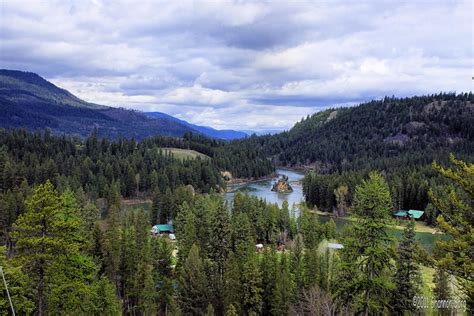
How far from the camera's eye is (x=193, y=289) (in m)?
46.9

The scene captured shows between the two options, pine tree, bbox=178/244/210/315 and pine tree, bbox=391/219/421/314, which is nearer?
pine tree, bbox=391/219/421/314

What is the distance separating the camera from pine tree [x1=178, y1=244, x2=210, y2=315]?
4681 centimetres

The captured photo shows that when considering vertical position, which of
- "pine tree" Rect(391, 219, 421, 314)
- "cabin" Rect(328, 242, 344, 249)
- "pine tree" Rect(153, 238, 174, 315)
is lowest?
"cabin" Rect(328, 242, 344, 249)

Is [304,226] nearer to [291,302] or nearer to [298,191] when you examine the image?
[291,302]

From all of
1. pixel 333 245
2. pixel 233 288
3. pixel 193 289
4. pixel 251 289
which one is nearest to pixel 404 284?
pixel 251 289

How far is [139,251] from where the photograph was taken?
54.3 metres

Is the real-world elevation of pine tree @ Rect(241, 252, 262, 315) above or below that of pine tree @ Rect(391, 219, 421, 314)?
below

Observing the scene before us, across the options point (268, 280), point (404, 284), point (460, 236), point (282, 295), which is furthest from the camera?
point (268, 280)

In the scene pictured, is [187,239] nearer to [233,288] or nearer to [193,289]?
[193,289]

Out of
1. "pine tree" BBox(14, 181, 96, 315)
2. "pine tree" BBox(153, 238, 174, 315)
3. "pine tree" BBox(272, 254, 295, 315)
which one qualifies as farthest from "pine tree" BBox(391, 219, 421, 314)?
"pine tree" BBox(14, 181, 96, 315)

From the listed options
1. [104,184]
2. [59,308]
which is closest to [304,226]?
[59,308]

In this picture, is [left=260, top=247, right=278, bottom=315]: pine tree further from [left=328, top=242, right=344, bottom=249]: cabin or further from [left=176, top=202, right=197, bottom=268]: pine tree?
[left=328, top=242, right=344, bottom=249]: cabin

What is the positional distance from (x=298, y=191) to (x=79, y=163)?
84262mm

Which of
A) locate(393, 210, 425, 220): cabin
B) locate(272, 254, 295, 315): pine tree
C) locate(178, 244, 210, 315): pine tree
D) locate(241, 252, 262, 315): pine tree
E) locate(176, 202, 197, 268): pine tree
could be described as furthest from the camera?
locate(393, 210, 425, 220): cabin
